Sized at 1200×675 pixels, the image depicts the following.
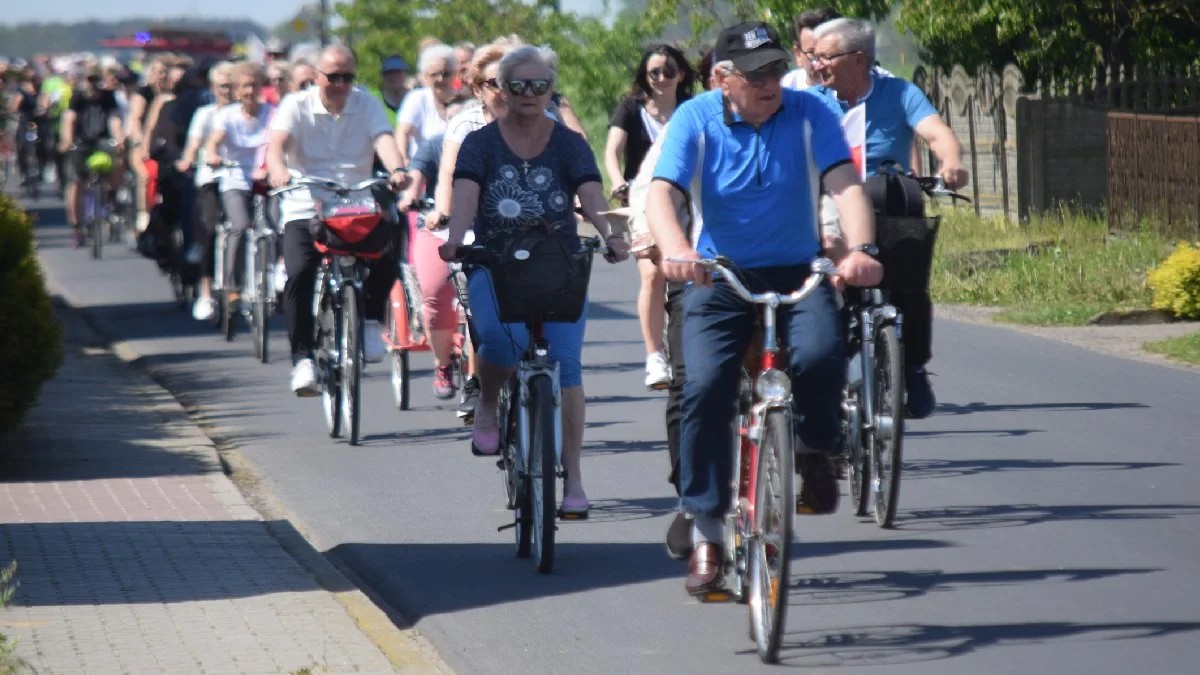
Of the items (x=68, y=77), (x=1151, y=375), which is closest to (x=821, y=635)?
(x=1151, y=375)

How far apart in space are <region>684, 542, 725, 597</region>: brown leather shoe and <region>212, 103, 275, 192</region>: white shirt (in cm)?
927

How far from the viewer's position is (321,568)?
24.9 feet

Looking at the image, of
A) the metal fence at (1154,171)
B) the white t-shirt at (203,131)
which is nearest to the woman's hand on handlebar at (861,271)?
the white t-shirt at (203,131)

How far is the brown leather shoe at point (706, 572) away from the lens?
6.44 meters

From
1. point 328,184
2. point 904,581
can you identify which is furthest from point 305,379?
point 904,581

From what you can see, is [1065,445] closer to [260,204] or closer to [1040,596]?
[1040,596]

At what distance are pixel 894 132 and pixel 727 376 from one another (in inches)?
103

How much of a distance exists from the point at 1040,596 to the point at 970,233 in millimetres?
13696

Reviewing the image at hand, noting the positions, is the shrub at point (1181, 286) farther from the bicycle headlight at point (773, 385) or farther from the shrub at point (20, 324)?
the bicycle headlight at point (773, 385)

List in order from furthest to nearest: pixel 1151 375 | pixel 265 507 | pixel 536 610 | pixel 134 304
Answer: pixel 134 304 < pixel 1151 375 < pixel 265 507 < pixel 536 610

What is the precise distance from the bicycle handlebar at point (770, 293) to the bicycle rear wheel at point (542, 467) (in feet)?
4.75

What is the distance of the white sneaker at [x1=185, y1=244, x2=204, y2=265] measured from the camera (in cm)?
1714

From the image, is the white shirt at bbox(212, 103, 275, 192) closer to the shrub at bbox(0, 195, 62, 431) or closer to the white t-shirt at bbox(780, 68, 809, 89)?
the shrub at bbox(0, 195, 62, 431)

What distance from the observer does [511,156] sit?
8.10 metres
